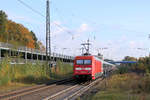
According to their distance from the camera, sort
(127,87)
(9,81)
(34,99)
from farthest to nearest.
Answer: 1. (9,81)
2. (127,87)
3. (34,99)

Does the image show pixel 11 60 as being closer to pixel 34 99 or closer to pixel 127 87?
pixel 34 99

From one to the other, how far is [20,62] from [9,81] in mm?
5244

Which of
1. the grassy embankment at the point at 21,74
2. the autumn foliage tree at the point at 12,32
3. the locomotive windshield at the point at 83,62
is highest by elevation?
the autumn foliage tree at the point at 12,32

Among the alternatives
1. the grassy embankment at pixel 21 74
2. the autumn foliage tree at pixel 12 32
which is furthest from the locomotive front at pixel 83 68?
the autumn foliage tree at pixel 12 32

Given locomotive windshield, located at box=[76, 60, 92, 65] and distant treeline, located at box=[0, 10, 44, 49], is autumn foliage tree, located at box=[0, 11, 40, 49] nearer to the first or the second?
distant treeline, located at box=[0, 10, 44, 49]

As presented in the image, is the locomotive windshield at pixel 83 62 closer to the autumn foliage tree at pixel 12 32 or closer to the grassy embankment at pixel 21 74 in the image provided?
the grassy embankment at pixel 21 74

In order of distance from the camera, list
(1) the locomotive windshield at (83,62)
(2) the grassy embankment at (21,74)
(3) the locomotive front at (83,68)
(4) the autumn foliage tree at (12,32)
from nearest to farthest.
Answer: (2) the grassy embankment at (21,74), (3) the locomotive front at (83,68), (1) the locomotive windshield at (83,62), (4) the autumn foliage tree at (12,32)

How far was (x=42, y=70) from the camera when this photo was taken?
2856 centimetres

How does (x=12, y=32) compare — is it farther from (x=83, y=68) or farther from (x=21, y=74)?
(x=83, y=68)

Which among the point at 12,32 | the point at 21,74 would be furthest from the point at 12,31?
the point at 21,74

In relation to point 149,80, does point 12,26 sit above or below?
above

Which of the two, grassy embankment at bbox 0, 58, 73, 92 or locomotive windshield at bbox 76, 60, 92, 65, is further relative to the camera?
locomotive windshield at bbox 76, 60, 92, 65

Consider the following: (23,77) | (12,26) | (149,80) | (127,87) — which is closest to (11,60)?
(23,77)

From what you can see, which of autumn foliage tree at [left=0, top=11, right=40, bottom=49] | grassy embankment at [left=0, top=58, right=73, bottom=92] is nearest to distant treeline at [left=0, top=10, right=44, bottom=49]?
autumn foliage tree at [left=0, top=11, right=40, bottom=49]
